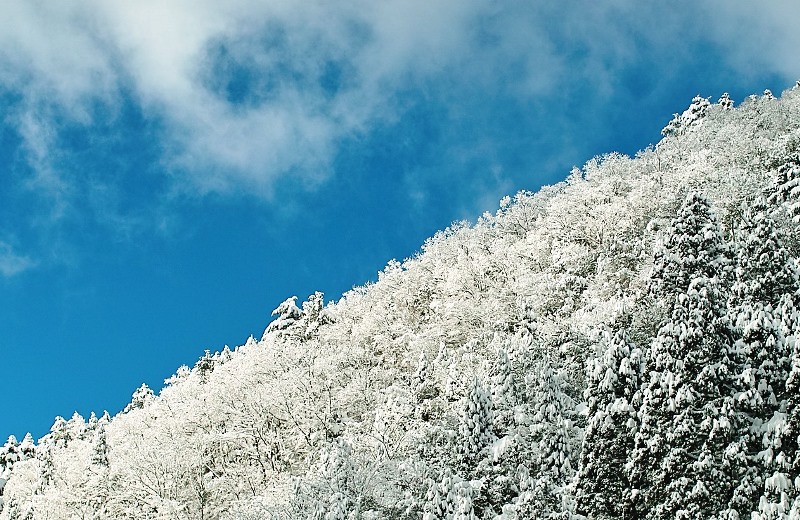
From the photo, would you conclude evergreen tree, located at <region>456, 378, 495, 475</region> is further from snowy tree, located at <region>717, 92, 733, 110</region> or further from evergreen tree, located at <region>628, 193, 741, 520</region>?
snowy tree, located at <region>717, 92, 733, 110</region>

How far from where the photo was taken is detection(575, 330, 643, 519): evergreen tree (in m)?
19.7

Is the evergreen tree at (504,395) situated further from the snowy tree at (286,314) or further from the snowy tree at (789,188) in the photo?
the snowy tree at (286,314)

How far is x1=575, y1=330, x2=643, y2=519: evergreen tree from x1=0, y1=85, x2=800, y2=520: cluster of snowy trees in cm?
5

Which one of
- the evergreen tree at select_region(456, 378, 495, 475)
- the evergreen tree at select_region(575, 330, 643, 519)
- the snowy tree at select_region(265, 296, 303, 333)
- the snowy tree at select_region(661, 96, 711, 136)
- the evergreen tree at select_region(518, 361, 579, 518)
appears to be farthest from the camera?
the snowy tree at select_region(661, 96, 711, 136)

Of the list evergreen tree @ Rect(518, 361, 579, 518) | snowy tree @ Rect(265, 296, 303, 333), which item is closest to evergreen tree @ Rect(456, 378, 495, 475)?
evergreen tree @ Rect(518, 361, 579, 518)

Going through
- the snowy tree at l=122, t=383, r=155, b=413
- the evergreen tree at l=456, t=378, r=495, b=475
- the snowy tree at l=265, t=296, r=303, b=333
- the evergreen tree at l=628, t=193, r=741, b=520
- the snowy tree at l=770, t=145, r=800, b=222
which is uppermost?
the snowy tree at l=122, t=383, r=155, b=413

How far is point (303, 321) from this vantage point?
58906mm

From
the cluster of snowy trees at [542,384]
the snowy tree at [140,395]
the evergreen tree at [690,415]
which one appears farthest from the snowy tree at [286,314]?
the evergreen tree at [690,415]

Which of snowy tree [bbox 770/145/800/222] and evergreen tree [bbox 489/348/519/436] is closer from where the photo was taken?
evergreen tree [bbox 489/348/519/436]

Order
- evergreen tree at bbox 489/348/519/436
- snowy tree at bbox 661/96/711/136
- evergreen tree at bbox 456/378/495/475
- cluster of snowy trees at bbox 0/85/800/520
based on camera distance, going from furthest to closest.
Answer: snowy tree at bbox 661/96/711/136 < evergreen tree at bbox 489/348/519/436 < evergreen tree at bbox 456/378/495/475 < cluster of snowy trees at bbox 0/85/800/520

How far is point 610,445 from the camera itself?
19797 mm

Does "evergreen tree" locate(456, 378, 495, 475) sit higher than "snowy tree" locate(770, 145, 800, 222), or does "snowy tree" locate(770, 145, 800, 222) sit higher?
"snowy tree" locate(770, 145, 800, 222)

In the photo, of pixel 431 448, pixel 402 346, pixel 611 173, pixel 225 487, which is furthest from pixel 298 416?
pixel 611 173

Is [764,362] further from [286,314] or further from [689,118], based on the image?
[689,118]
